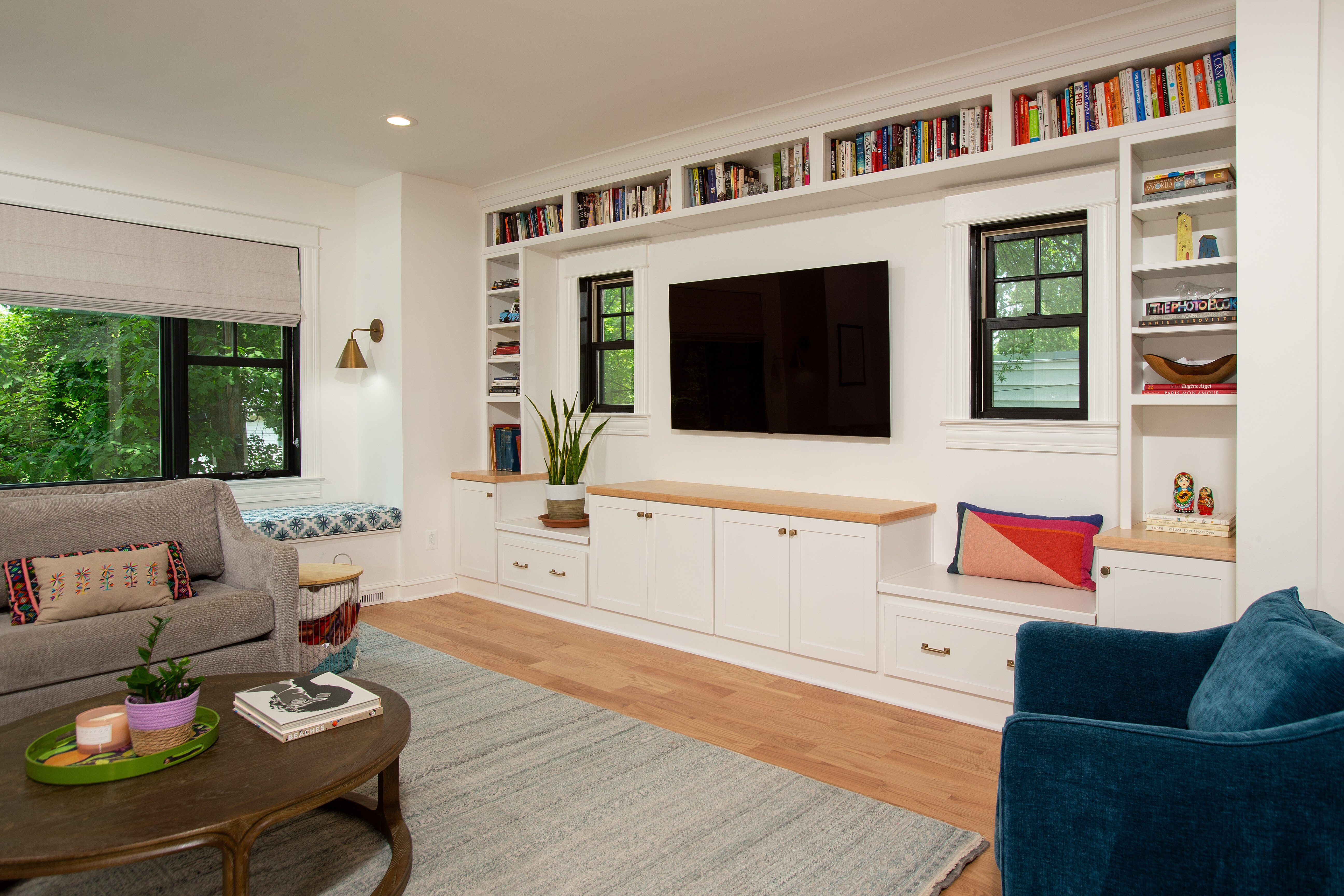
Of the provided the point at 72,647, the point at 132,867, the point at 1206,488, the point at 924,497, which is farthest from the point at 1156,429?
the point at 72,647

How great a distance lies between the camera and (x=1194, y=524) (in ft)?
8.86

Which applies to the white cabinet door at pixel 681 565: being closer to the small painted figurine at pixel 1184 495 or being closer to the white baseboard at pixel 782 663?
the white baseboard at pixel 782 663

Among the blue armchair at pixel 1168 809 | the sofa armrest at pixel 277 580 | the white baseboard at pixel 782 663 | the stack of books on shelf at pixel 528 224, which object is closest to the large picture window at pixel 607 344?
the stack of books on shelf at pixel 528 224

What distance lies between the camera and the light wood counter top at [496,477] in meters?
4.80

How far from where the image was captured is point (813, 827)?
2.19 metres

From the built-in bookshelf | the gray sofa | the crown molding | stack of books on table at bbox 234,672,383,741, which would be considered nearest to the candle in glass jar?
stack of books on table at bbox 234,672,383,741

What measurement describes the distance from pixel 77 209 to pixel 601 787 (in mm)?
3976

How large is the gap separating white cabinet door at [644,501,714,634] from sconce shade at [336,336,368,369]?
2.14 metres

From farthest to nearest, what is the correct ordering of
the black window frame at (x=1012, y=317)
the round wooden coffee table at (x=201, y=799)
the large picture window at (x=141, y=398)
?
the large picture window at (x=141, y=398)
the black window frame at (x=1012, y=317)
the round wooden coffee table at (x=201, y=799)

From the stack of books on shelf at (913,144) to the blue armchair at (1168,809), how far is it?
99.1 inches

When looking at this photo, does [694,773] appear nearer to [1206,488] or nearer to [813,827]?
[813,827]

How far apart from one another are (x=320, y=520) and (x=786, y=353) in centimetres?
273

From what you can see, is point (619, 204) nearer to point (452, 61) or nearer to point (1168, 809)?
point (452, 61)

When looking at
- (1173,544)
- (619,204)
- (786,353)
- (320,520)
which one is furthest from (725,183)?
(320,520)
